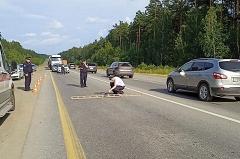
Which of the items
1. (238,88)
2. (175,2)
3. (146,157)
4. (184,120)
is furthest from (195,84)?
(175,2)

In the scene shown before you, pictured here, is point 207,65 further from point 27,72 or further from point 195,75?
point 27,72

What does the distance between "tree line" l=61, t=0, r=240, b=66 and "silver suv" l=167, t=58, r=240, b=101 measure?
4480cm

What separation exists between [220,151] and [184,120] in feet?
12.2

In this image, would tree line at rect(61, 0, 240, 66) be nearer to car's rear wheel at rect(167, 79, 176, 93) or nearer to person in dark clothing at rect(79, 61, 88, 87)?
person in dark clothing at rect(79, 61, 88, 87)

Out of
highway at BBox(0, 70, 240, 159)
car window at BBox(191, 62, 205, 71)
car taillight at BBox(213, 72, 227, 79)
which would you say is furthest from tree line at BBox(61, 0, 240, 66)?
highway at BBox(0, 70, 240, 159)

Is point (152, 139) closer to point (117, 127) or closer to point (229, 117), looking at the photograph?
point (117, 127)

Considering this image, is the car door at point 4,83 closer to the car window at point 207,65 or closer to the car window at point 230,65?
the car window at point 207,65

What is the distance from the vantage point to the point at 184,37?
77.2 metres

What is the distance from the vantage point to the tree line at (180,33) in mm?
64062

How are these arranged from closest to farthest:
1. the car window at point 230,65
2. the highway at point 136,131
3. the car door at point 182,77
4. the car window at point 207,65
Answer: the highway at point 136,131 < the car window at point 230,65 < the car window at point 207,65 < the car door at point 182,77

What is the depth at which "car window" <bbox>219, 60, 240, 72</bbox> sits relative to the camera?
1700 centimetres

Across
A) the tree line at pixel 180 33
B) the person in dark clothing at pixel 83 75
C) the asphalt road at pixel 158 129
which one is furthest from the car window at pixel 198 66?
the tree line at pixel 180 33

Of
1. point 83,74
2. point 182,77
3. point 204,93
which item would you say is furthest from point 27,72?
point 204,93

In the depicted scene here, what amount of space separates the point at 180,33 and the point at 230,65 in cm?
6292
